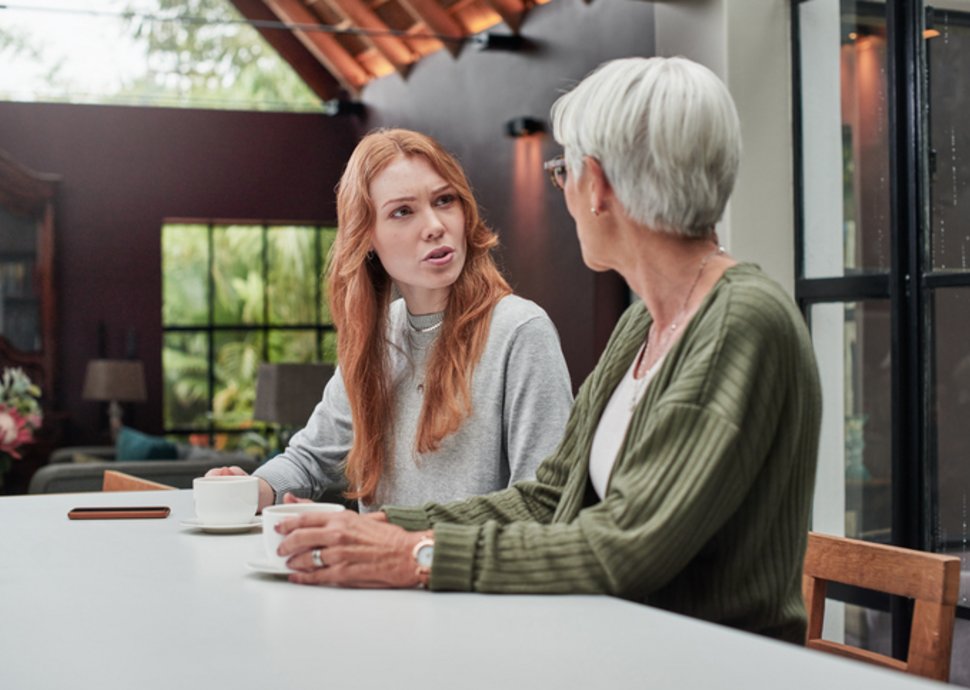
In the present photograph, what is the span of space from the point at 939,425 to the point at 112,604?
3587mm

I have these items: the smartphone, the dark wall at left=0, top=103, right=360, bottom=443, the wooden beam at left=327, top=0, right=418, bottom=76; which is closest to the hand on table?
the smartphone

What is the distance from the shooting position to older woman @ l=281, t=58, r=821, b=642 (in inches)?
48.9

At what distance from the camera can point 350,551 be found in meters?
1.32

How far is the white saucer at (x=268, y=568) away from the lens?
1.38m

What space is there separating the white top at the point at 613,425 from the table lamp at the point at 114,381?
890 centimetres

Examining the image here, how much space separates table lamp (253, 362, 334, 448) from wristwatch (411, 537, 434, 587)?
5.48 metres

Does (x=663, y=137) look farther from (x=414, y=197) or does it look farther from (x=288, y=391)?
(x=288, y=391)

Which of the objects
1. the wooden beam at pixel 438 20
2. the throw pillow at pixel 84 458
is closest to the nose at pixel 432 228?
the throw pillow at pixel 84 458

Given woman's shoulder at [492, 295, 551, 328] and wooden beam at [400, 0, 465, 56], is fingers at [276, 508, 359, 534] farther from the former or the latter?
wooden beam at [400, 0, 465, 56]

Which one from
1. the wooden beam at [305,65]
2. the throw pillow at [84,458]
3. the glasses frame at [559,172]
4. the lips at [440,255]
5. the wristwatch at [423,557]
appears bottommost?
the throw pillow at [84,458]

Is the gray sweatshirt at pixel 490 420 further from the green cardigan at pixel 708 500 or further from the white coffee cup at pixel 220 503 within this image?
the green cardigan at pixel 708 500

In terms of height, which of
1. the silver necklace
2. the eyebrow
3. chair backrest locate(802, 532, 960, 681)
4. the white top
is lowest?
chair backrest locate(802, 532, 960, 681)

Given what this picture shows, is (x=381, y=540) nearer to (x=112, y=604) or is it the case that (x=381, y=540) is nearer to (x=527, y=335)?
(x=112, y=604)

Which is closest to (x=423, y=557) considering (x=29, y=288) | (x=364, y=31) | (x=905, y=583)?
(x=905, y=583)
